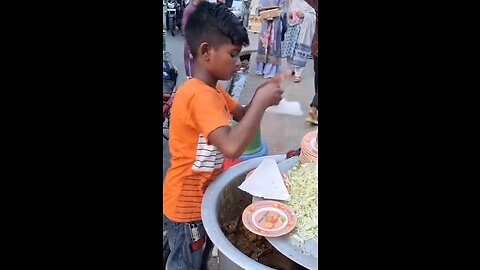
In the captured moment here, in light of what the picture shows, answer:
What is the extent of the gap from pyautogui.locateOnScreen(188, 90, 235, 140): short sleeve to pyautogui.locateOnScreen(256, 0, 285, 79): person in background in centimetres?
414

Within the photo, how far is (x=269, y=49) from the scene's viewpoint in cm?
567

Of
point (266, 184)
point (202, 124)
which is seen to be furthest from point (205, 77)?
point (266, 184)

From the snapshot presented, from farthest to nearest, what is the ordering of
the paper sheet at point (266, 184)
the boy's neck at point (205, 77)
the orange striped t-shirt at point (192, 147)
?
the paper sheet at point (266, 184)
the boy's neck at point (205, 77)
the orange striped t-shirt at point (192, 147)

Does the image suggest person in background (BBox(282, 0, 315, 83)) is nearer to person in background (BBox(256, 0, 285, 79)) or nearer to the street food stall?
person in background (BBox(256, 0, 285, 79))

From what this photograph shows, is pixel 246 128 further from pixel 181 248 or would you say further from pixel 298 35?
pixel 298 35

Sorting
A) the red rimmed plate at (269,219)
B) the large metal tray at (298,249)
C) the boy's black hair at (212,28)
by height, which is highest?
the boy's black hair at (212,28)

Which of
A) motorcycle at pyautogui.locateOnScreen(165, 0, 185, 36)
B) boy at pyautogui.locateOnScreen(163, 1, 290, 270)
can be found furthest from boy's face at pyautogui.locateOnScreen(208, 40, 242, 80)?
motorcycle at pyautogui.locateOnScreen(165, 0, 185, 36)

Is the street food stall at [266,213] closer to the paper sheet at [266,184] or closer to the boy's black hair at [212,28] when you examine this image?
the paper sheet at [266,184]

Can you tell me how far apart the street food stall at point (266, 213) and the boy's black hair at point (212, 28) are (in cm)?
52

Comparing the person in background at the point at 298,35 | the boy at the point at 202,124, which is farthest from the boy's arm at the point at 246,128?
the person in background at the point at 298,35

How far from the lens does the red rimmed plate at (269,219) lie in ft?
5.02

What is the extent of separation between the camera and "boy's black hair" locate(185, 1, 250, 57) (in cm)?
152
